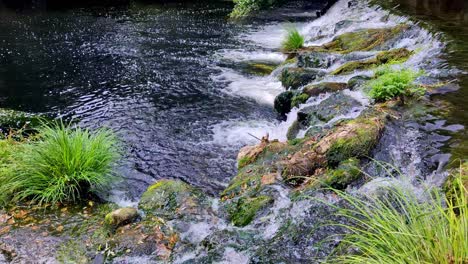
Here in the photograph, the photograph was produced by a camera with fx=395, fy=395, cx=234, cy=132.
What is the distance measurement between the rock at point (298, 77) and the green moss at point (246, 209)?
570 centimetres

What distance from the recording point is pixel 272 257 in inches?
168

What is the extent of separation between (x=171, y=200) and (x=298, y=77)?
20.0 feet

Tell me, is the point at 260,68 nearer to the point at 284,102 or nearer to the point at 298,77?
the point at 298,77

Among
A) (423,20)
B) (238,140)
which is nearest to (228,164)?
(238,140)

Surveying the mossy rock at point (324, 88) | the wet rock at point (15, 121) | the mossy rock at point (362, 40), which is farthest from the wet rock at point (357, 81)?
the wet rock at point (15, 121)

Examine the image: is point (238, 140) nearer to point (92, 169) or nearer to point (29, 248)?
point (92, 169)

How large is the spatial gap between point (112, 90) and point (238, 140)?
5.09 m

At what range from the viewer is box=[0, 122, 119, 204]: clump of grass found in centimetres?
564

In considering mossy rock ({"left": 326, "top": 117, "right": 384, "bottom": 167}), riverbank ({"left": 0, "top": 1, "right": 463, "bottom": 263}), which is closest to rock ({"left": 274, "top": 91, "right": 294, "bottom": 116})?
riverbank ({"left": 0, "top": 1, "right": 463, "bottom": 263})

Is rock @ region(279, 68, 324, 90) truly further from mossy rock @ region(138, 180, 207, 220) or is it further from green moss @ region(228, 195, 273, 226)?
green moss @ region(228, 195, 273, 226)

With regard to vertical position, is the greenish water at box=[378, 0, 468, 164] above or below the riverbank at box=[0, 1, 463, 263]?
above

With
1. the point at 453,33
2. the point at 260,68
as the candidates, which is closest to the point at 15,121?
the point at 260,68

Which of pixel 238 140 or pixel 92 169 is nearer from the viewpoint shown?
pixel 92 169

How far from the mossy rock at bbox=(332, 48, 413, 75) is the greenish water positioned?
0.97m
